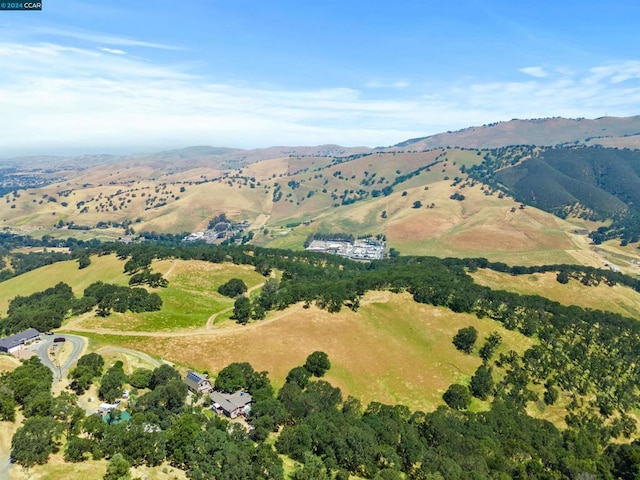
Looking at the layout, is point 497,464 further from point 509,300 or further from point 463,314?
point 509,300

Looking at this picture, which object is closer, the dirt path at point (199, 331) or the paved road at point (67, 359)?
the paved road at point (67, 359)

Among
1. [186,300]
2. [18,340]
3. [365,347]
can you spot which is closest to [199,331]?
[186,300]

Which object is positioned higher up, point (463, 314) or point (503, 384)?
point (463, 314)

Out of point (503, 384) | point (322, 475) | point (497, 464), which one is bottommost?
point (503, 384)

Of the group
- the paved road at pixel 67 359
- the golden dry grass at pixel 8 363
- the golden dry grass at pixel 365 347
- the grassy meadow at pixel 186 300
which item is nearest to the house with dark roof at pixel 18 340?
the paved road at pixel 67 359

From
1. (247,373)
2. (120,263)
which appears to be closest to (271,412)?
(247,373)

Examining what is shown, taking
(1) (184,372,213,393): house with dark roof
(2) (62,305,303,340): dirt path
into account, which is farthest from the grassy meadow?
(1) (184,372,213,393): house with dark roof

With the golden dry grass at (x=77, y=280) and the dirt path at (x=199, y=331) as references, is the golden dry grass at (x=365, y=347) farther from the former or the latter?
the golden dry grass at (x=77, y=280)

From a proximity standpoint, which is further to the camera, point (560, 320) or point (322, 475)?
point (560, 320)
